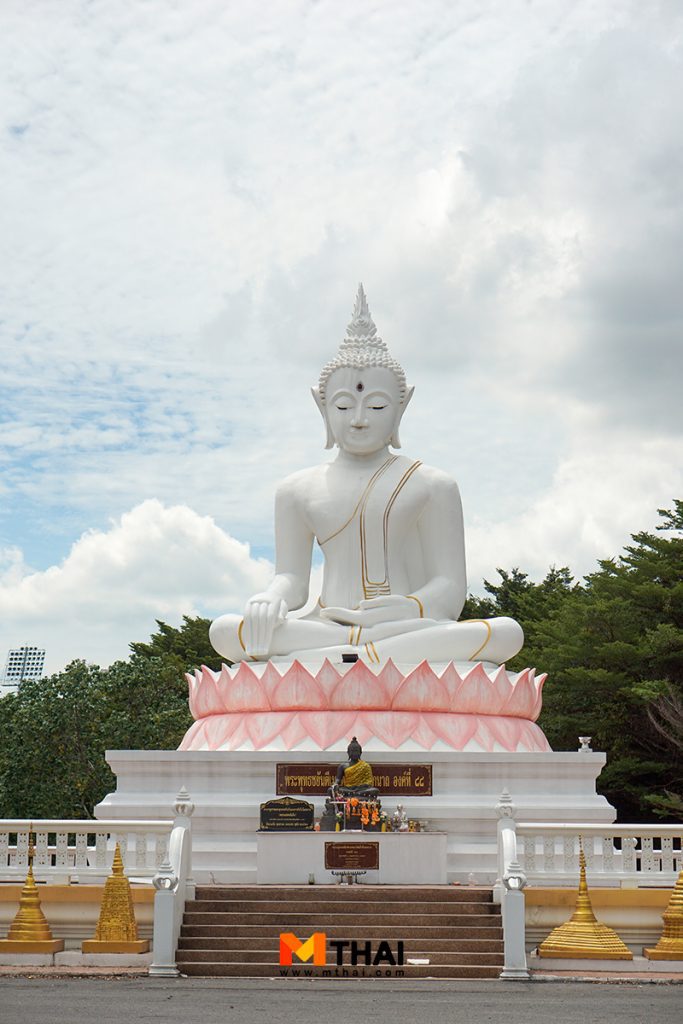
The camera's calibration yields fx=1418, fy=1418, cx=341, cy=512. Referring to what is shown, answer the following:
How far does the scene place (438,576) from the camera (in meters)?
20.2

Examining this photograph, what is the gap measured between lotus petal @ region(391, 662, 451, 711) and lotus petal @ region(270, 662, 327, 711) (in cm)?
95

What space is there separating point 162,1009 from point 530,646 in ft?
90.6

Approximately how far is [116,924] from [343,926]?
2.11 metres

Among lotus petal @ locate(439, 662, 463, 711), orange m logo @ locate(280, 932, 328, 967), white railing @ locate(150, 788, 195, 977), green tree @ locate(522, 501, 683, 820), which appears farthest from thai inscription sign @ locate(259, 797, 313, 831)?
green tree @ locate(522, 501, 683, 820)

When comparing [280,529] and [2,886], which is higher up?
[280,529]

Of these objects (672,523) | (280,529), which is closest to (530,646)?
(672,523)

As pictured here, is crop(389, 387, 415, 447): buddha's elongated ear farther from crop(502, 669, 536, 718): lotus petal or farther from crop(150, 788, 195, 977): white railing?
crop(150, 788, 195, 977): white railing

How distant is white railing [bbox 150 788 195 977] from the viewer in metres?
12.6

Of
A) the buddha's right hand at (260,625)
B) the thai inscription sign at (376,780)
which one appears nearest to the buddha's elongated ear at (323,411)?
the buddha's right hand at (260,625)

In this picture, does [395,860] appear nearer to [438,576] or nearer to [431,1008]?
[431,1008]

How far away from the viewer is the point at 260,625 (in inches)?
739

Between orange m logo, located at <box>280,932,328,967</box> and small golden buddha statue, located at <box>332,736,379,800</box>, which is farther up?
small golden buddha statue, located at <box>332,736,379,800</box>

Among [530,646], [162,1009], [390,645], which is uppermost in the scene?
[530,646]
